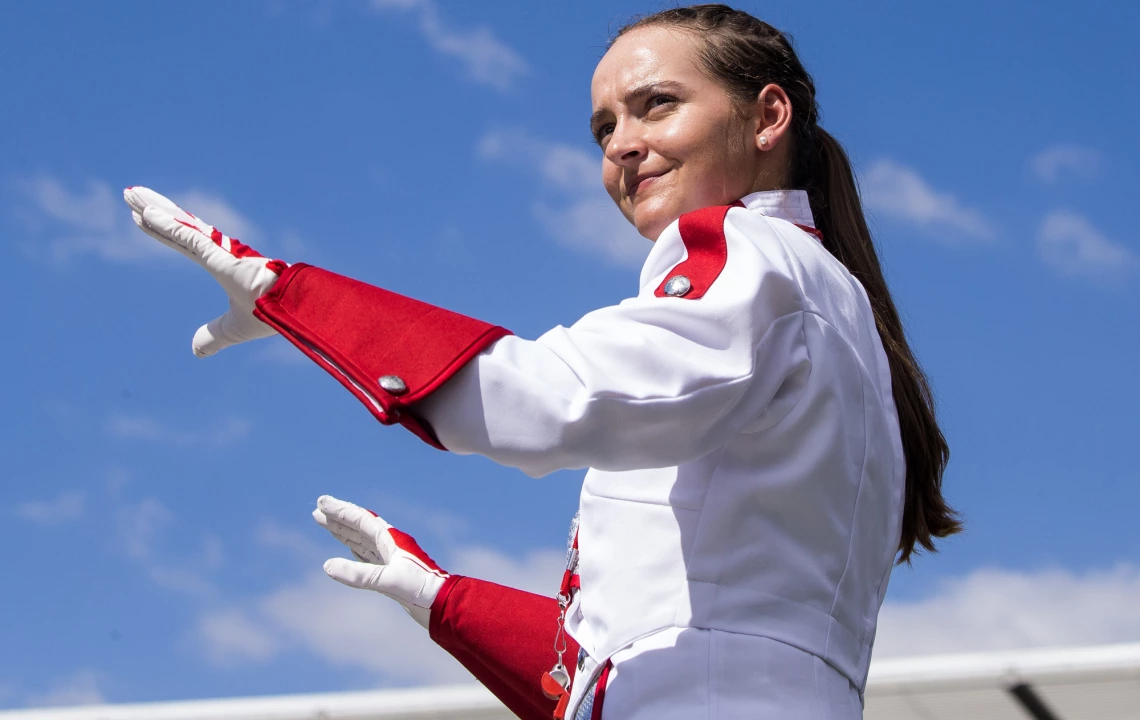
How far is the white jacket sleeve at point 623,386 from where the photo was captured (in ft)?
6.23

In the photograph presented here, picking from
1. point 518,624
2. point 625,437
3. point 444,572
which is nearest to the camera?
point 625,437

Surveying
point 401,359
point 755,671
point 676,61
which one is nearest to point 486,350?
point 401,359

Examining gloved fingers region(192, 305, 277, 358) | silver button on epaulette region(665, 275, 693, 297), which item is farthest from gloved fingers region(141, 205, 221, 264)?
silver button on epaulette region(665, 275, 693, 297)

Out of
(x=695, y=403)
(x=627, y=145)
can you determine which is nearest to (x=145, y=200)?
(x=627, y=145)

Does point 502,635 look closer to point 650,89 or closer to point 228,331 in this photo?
point 228,331

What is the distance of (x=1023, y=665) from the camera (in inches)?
214

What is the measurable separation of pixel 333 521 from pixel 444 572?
35cm

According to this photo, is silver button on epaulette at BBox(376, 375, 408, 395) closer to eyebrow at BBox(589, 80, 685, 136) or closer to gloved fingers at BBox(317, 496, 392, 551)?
eyebrow at BBox(589, 80, 685, 136)

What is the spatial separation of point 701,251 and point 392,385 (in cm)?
58

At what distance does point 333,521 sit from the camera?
3.52m

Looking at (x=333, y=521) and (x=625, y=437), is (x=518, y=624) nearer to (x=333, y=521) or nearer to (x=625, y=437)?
(x=333, y=521)

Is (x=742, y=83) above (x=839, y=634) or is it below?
above

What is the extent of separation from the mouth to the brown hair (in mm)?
267

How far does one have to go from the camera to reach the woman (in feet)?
6.35
